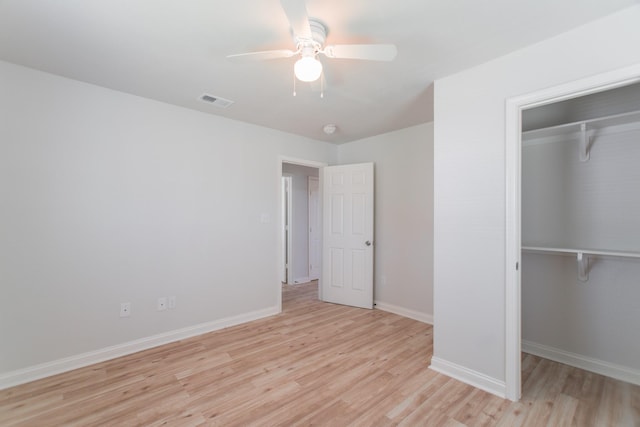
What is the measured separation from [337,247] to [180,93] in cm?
284

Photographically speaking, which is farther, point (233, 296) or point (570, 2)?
point (233, 296)

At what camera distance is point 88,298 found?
2500 millimetres

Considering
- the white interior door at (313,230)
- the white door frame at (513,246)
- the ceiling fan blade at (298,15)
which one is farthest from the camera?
the white interior door at (313,230)

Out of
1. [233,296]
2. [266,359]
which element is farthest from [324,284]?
[266,359]

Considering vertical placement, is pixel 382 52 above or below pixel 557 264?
above

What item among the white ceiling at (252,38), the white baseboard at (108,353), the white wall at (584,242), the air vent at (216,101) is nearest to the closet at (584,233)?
the white wall at (584,242)

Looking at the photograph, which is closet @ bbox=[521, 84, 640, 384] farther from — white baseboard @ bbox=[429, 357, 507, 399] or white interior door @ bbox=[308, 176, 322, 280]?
white interior door @ bbox=[308, 176, 322, 280]

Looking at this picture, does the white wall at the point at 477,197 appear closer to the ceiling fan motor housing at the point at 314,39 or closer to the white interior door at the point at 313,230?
the ceiling fan motor housing at the point at 314,39

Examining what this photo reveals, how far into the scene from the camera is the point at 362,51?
164 centimetres

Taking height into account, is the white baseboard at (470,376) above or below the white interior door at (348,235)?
below

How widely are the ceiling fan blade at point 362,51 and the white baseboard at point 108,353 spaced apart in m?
3.02

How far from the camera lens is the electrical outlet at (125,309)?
2.66 meters

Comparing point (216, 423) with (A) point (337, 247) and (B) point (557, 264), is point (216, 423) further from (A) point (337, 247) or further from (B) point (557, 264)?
(B) point (557, 264)

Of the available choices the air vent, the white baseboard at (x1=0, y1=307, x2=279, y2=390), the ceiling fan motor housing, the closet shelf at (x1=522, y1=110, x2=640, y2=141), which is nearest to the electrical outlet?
the white baseboard at (x1=0, y1=307, x2=279, y2=390)
